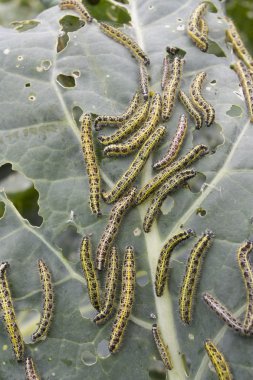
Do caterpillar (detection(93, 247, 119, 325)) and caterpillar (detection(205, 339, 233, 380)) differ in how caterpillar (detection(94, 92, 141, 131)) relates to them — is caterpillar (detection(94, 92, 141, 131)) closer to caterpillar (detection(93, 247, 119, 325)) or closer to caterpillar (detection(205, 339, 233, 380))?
caterpillar (detection(93, 247, 119, 325))

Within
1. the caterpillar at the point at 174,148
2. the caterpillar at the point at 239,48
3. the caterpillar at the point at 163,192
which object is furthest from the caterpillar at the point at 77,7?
the caterpillar at the point at 163,192

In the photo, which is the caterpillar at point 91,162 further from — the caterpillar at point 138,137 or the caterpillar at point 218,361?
the caterpillar at point 218,361

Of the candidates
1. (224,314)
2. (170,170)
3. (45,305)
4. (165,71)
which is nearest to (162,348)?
(224,314)

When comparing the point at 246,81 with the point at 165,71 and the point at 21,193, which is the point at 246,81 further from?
the point at 21,193

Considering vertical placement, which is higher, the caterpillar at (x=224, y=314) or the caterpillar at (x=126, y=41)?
the caterpillar at (x=126, y=41)

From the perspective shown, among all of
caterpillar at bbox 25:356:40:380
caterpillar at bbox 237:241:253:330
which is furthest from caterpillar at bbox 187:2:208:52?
caterpillar at bbox 25:356:40:380

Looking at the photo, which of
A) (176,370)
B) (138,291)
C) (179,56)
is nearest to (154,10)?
(179,56)
